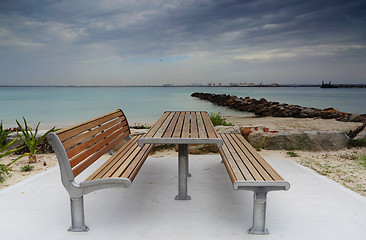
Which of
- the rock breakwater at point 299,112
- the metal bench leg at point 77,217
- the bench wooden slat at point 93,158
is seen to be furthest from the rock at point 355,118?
the metal bench leg at point 77,217

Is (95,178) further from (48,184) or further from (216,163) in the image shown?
(216,163)

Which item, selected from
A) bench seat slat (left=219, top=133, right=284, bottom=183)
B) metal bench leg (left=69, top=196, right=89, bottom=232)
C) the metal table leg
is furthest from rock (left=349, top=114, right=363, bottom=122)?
metal bench leg (left=69, top=196, right=89, bottom=232)

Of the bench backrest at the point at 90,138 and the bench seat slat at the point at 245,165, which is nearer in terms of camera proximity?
the bench seat slat at the point at 245,165

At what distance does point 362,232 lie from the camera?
8.14 feet

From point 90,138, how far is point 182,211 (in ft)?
4.02

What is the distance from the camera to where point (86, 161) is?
270 centimetres

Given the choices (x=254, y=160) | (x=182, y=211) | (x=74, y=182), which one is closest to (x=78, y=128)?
(x=74, y=182)

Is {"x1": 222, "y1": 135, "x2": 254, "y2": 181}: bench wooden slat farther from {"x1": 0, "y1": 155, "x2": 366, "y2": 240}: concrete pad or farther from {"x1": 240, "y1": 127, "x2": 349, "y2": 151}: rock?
{"x1": 240, "y1": 127, "x2": 349, "y2": 151}: rock

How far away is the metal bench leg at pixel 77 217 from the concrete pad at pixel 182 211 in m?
0.06

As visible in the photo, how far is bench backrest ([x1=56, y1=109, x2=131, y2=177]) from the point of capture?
244 centimetres

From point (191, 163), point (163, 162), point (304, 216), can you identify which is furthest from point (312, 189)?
point (163, 162)

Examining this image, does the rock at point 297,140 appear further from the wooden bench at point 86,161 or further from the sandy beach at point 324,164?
the wooden bench at point 86,161

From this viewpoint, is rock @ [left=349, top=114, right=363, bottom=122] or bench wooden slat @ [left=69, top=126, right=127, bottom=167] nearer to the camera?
bench wooden slat @ [left=69, top=126, right=127, bottom=167]

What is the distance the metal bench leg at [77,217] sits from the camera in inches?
95.3
